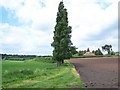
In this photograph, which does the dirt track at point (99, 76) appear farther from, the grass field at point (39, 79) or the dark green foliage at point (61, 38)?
the dark green foliage at point (61, 38)

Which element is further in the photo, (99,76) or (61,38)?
(61,38)

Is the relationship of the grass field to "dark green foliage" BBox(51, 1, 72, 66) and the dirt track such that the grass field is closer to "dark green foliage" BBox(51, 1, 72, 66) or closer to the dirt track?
the dirt track

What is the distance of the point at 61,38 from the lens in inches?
2045

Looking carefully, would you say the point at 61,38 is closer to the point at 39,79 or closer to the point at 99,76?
the point at 99,76

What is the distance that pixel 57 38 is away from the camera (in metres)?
51.8

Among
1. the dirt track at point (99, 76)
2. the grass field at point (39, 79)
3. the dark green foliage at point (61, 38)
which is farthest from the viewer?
the dark green foliage at point (61, 38)

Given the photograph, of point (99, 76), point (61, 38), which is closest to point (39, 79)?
point (99, 76)

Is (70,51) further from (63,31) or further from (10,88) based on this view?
(10,88)

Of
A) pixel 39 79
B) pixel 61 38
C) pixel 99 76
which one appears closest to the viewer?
pixel 39 79

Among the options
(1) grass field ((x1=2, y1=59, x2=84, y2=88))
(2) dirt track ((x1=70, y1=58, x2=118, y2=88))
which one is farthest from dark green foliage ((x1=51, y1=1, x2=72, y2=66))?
(1) grass field ((x1=2, y1=59, x2=84, y2=88))

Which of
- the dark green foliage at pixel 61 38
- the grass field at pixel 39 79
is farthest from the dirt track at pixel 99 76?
the dark green foliage at pixel 61 38

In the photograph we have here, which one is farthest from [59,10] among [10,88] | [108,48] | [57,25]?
[108,48]

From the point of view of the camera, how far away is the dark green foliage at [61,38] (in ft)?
166

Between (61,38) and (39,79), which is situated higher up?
(61,38)
